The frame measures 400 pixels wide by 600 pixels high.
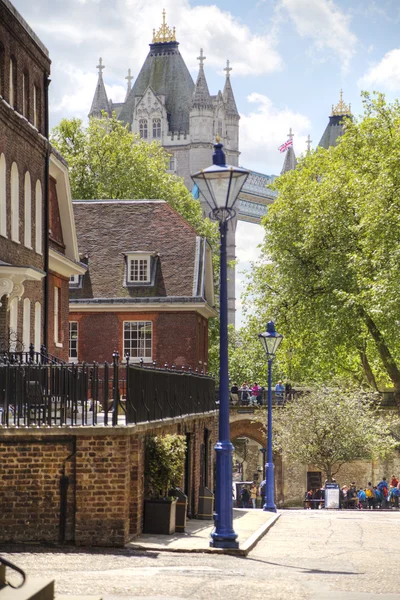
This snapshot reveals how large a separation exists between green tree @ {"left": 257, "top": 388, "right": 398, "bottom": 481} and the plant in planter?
1185 inches

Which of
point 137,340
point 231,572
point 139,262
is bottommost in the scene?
point 231,572

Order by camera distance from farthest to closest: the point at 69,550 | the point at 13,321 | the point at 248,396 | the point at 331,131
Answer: the point at 331,131
the point at 248,396
the point at 13,321
the point at 69,550

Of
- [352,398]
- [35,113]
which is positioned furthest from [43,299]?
[352,398]

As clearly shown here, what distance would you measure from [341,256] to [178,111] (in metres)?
94.2

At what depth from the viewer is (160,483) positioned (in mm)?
19781

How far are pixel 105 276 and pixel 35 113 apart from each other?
1708 cm

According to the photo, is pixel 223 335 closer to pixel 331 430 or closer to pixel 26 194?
pixel 26 194

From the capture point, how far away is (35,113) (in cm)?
3047

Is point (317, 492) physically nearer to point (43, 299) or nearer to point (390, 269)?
point (390, 269)

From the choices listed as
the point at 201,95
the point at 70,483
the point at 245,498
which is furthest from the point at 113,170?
the point at 201,95

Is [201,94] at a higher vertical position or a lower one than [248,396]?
higher

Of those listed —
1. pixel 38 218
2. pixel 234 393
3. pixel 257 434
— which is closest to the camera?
pixel 38 218

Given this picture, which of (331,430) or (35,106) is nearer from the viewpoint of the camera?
(35,106)

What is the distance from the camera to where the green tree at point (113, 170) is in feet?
220
